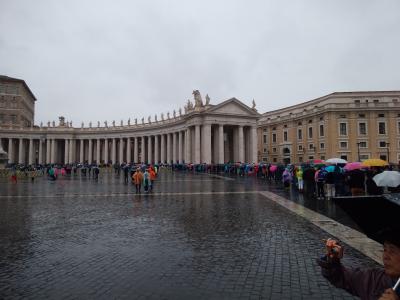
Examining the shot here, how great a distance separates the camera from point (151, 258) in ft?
22.1

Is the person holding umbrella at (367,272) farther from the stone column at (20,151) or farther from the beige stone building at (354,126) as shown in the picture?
the stone column at (20,151)

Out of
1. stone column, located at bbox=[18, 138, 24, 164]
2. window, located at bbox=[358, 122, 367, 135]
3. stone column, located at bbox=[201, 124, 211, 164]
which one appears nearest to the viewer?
window, located at bbox=[358, 122, 367, 135]

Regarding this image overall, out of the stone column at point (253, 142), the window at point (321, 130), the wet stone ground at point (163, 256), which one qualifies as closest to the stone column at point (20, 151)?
the stone column at point (253, 142)

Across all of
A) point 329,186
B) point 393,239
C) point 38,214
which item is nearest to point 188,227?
point 38,214

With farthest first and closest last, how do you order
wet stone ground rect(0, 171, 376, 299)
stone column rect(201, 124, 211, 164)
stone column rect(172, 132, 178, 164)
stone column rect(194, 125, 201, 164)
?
stone column rect(172, 132, 178, 164) → stone column rect(194, 125, 201, 164) → stone column rect(201, 124, 211, 164) → wet stone ground rect(0, 171, 376, 299)

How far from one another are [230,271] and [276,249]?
1939 millimetres

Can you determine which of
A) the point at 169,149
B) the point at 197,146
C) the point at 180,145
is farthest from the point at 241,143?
the point at 169,149

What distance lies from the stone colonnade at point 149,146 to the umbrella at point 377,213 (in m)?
58.3

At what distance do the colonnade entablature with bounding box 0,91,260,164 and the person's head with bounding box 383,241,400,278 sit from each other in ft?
192

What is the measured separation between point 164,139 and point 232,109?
22.5 m

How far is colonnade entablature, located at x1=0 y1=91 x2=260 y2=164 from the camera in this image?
6228cm

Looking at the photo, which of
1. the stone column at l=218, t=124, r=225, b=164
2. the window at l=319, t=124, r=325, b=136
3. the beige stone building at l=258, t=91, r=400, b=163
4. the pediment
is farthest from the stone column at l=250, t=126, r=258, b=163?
the window at l=319, t=124, r=325, b=136

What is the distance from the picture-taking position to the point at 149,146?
8206 cm

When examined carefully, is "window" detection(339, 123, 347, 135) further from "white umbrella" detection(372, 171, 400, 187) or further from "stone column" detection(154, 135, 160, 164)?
"white umbrella" detection(372, 171, 400, 187)
